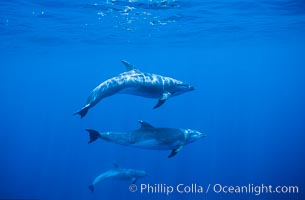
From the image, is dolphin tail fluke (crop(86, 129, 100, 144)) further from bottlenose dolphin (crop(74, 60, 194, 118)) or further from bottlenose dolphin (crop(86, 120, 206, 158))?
bottlenose dolphin (crop(74, 60, 194, 118))

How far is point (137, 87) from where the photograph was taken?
36.3 ft

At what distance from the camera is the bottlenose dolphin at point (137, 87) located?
10.5 meters

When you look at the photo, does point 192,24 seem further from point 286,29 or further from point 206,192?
point 206,192

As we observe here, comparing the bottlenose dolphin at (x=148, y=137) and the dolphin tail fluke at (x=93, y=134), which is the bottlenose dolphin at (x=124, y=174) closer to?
the bottlenose dolphin at (x=148, y=137)

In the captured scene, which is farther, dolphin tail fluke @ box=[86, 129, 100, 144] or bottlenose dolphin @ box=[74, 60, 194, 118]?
bottlenose dolphin @ box=[74, 60, 194, 118]

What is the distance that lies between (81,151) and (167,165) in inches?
680

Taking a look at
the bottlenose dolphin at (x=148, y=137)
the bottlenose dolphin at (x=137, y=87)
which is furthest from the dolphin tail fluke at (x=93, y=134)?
the bottlenose dolphin at (x=137, y=87)

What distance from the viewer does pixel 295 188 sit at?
2900 cm

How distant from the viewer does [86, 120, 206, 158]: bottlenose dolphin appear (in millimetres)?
10266

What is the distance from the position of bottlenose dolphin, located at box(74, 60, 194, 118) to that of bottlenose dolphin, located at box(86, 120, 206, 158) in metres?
0.88

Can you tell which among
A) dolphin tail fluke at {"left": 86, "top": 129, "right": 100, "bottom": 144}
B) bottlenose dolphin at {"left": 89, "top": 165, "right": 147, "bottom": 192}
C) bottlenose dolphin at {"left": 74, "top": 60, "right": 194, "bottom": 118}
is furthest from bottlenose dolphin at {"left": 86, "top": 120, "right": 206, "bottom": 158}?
bottlenose dolphin at {"left": 89, "top": 165, "right": 147, "bottom": 192}

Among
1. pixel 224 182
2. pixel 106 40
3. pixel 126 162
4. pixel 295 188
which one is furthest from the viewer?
pixel 126 162

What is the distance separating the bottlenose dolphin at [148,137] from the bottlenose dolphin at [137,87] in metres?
0.88

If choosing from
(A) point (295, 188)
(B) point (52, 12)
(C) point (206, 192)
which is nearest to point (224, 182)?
(C) point (206, 192)
